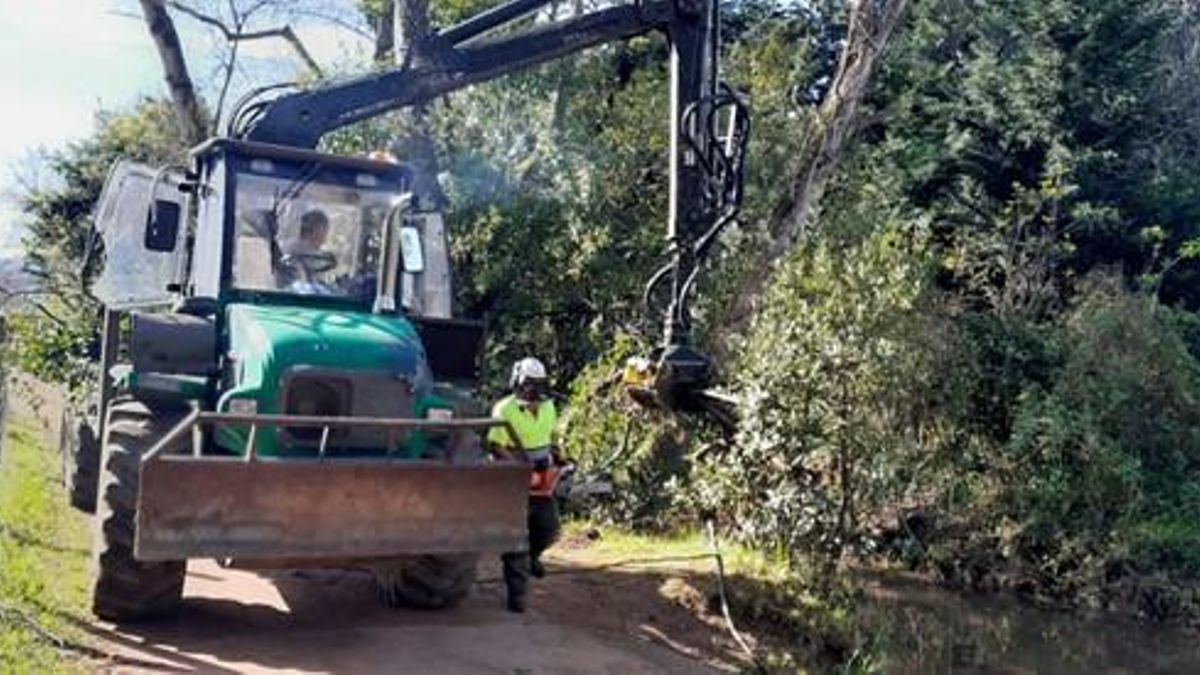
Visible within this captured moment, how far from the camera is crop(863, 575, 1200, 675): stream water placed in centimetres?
1109


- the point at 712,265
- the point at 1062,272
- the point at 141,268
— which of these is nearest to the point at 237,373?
the point at 141,268

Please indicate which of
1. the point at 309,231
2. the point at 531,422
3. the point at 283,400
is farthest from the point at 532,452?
the point at 309,231

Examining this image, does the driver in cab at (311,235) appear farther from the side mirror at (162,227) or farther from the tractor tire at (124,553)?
the tractor tire at (124,553)

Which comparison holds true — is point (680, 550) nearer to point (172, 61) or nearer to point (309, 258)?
point (309, 258)

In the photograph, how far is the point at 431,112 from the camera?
57.7 ft

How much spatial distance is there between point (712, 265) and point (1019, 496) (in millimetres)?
4249

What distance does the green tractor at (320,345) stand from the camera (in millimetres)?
7355

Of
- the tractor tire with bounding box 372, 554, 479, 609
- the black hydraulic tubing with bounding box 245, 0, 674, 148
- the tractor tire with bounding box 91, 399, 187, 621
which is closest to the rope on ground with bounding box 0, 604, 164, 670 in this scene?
the tractor tire with bounding box 91, 399, 187, 621

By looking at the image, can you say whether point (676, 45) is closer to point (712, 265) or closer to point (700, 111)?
point (700, 111)

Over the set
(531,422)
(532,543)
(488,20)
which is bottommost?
(532,543)

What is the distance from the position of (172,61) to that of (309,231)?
11036 mm

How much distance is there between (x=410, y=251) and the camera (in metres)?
8.91

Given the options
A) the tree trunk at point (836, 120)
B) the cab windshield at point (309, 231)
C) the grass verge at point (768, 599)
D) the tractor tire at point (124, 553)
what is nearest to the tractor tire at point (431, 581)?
the tractor tire at point (124, 553)

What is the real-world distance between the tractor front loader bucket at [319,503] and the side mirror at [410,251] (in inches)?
57.2
